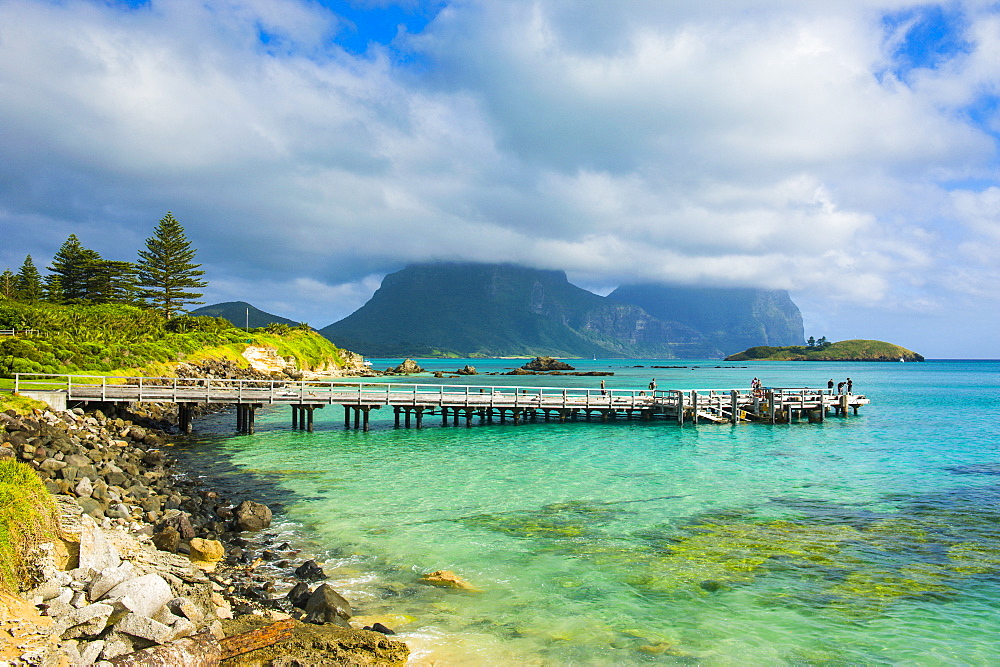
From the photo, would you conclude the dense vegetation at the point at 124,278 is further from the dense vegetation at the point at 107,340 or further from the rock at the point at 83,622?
the rock at the point at 83,622

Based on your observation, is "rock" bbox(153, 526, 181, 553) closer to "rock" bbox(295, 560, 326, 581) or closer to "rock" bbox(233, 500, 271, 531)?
"rock" bbox(233, 500, 271, 531)

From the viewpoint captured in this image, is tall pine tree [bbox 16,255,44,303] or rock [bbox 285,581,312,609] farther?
tall pine tree [bbox 16,255,44,303]

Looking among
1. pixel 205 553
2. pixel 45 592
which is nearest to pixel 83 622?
pixel 45 592

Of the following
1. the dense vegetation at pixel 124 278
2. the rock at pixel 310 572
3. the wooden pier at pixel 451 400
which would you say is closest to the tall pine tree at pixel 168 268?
the dense vegetation at pixel 124 278

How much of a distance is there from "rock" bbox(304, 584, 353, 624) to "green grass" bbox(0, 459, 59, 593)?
4.32m

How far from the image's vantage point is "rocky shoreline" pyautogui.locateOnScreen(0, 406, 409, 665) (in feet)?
27.9

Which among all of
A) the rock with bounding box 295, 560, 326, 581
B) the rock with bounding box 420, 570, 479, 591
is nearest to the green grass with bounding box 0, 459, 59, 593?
the rock with bounding box 295, 560, 326, 581

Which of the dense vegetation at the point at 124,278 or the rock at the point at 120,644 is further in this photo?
the dense vegetation at the point at 124,278

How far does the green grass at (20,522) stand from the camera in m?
9.27

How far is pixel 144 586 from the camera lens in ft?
32.2

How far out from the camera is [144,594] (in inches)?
381

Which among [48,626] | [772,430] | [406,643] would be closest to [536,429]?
[772,430]

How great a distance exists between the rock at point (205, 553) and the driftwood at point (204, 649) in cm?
471

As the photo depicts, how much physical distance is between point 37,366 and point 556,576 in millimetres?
41550
